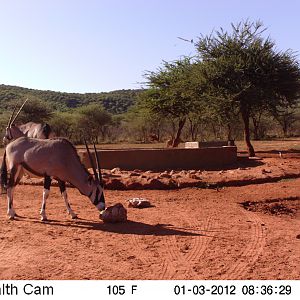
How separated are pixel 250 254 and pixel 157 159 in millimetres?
10237

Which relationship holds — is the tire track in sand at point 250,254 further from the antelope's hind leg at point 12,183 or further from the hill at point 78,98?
the hill at point 78,98

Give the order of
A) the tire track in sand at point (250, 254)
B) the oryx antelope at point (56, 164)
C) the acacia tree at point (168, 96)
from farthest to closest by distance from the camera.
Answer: the acacia tree at point (168, 96) → the oryx antelope at point (56, 164) → the tire track in sand at point (250, 254)

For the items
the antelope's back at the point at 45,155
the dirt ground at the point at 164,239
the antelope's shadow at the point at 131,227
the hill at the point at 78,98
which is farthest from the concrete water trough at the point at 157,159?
the hill at the point at 78,98

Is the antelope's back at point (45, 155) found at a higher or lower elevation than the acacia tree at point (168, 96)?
lower

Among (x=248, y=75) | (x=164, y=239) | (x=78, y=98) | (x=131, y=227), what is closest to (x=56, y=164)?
(x=131, y=227)

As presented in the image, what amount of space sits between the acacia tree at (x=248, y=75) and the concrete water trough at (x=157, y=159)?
4.37 meters

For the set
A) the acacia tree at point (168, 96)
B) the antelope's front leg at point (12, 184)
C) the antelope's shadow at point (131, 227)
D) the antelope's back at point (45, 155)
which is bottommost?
the antelope's shadow at point (131, 227)

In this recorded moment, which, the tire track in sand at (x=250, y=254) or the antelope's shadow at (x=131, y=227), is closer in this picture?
the tire track in sand at (x=250, y=254)

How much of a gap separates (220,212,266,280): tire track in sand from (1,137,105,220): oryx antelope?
3.01 metres

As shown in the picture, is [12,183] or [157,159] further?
[157,159]

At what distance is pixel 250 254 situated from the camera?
274 inches

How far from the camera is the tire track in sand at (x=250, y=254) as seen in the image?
19.8ft

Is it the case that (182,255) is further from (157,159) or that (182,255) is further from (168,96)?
(168,96)

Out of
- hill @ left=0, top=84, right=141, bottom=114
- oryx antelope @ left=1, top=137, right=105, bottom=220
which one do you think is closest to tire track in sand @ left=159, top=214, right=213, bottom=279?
oryx antelope @ left=1, top=137, right=105, bottom=220
